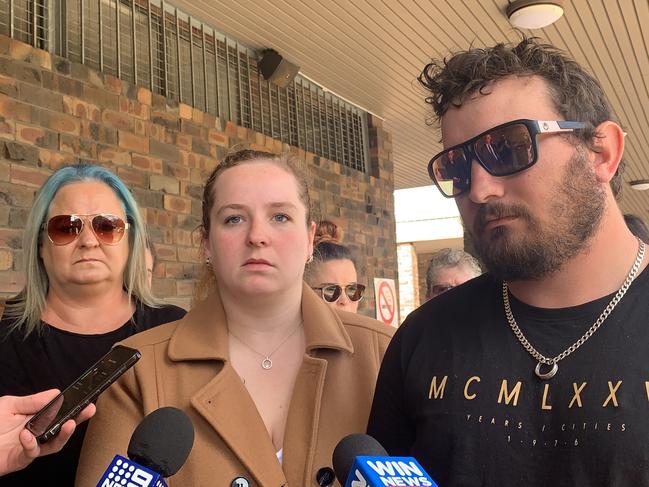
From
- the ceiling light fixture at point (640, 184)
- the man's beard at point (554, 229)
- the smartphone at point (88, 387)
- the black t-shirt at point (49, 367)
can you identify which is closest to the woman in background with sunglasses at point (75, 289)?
the black t-shirt at point (49, 367)

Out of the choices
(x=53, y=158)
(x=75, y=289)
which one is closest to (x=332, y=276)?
(x=75, y=289)

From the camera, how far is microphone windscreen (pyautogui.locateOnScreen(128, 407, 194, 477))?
117 centimetres

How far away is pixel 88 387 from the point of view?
128 cm

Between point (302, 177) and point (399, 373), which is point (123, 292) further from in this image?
point (399, 373)

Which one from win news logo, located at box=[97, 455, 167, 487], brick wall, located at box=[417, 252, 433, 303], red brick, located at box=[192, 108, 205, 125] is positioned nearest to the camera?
win news logo, located at box=[97, 455, 167, 487]

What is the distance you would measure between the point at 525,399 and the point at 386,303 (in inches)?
206

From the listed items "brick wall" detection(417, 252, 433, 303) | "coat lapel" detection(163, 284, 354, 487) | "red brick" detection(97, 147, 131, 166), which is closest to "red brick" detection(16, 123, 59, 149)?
"red brick" detection(97, 147, 131, 166)

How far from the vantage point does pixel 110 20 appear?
4.43 meters

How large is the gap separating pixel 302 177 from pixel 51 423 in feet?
3.78

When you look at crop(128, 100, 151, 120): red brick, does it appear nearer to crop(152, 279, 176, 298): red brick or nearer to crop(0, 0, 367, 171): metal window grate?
crop(0, 0, 367, 171): metal window grate

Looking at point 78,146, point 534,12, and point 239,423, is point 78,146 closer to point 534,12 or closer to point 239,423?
point 239,423

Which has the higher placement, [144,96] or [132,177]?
[144,96]

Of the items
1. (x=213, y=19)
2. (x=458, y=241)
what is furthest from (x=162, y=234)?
(x=458, y=241)

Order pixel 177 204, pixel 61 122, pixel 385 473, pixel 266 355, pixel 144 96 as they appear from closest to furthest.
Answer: pixel 385 473, pixel 266 355, pixel 61 122, pixel 144 96, pixel 177 204
